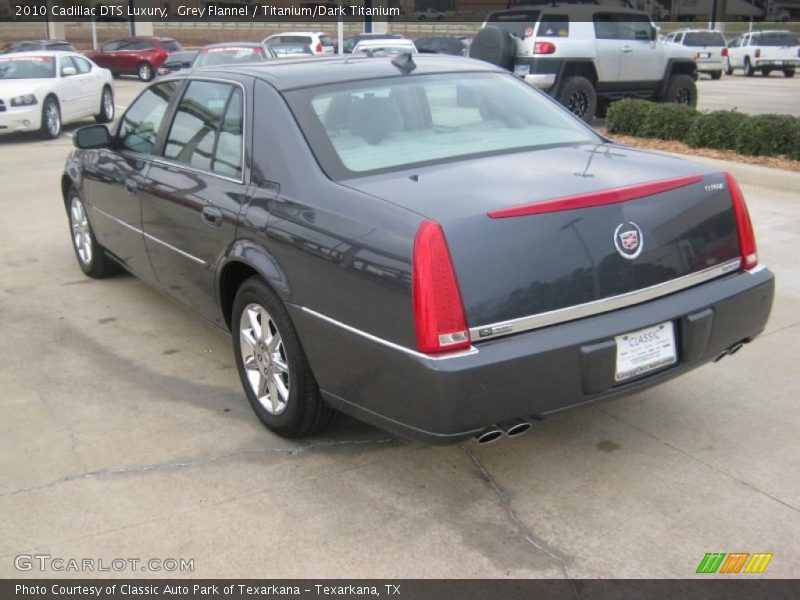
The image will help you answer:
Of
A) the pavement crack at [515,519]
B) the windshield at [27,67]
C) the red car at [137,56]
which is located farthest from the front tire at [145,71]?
the pavement crack at [515,519]

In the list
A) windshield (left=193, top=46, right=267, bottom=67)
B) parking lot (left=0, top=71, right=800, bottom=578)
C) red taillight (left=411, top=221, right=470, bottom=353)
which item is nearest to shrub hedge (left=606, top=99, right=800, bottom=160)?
parking lot (left=0, top=71, right=800, bottom=578)

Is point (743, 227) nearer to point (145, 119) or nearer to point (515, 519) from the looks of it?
point (515, 519)

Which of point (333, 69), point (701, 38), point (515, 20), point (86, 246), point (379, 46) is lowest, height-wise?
point (86, 246)

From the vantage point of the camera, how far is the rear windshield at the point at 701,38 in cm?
3009

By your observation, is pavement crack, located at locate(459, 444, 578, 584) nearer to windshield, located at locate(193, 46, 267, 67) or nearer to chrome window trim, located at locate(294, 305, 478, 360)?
chrome window trim, located at locate(294, 305, 478, 360)

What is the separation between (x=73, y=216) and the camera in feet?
21.6

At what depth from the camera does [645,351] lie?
324cm

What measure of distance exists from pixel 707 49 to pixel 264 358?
2928 centimetres

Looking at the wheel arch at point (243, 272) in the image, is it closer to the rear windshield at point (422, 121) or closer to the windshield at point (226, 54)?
the rear windshield at point (422, 121)

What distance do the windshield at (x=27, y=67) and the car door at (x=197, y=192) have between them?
460 inches

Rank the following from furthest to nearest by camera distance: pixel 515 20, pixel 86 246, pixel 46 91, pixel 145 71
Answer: pixel 145 71 → pixel 46 91 → pixel 515 20 → pixel 86 246

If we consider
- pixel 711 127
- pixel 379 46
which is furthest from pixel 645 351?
pixel 379 46

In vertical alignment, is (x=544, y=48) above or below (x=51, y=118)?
above

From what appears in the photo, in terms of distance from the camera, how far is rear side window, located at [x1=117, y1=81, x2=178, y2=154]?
4957 millimetres
